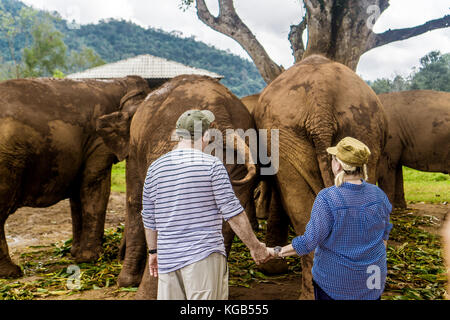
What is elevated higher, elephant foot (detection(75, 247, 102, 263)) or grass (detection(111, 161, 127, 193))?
grass (detection(111, 161, 127, 193))

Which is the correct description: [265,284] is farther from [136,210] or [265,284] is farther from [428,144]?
[428,144]

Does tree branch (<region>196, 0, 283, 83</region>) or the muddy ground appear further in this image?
tree branch (<region>196, 0, 283, 83</region>)

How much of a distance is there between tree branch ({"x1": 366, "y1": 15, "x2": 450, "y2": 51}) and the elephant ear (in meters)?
5.80

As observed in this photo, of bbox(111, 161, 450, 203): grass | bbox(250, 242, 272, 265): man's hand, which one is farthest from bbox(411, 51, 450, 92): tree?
bbox(250, 242, 272, 265): man's hand

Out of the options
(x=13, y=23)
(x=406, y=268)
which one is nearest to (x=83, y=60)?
(x=13, y=23)

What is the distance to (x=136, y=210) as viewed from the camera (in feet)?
14.3

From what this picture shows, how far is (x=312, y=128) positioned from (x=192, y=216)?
151 cm

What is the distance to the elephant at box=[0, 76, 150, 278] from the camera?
4.72m

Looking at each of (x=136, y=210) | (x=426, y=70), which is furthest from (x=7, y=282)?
(x=426, y=70)

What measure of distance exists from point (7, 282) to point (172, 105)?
2527 mm

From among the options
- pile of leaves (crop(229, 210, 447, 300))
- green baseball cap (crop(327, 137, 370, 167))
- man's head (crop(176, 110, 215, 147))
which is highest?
man's head (crop(176, 110, 215, 147))

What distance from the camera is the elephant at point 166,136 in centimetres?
333

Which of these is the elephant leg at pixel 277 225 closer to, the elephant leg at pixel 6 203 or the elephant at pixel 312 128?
the elephant at pixel 312 128
